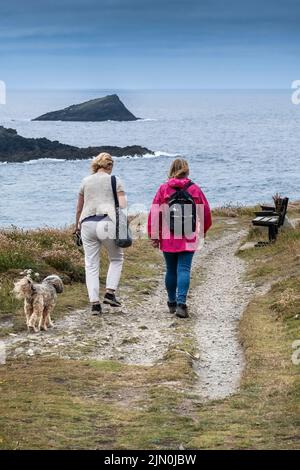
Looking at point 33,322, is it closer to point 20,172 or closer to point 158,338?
point 158,338

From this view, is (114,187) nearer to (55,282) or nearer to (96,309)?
(55,282)

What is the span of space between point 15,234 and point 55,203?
70.3m

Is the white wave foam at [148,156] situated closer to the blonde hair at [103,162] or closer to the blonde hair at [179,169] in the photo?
the blonde hair at [179,169]

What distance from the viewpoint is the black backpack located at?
14.7m

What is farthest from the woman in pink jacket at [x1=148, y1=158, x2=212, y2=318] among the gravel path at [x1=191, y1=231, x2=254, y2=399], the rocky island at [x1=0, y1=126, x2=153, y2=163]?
the rocky island at [x1=0, y1=126, x2=153, y2=163]

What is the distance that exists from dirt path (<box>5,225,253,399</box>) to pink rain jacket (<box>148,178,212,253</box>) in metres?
1.44

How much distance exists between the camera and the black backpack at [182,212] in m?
14.7

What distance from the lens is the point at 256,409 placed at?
921 centimetres

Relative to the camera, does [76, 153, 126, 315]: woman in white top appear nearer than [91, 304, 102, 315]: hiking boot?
Yes

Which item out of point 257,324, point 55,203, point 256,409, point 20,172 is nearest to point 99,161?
point 257,324

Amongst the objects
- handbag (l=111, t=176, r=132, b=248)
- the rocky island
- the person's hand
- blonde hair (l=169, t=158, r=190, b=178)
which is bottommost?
the rocky island

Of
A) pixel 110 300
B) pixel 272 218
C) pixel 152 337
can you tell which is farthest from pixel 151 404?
pixel 272 218

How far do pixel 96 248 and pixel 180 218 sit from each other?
5.31 feet

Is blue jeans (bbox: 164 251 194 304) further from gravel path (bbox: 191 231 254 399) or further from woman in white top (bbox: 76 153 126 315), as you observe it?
woman in white top (bbox: 76 153 126 315)
